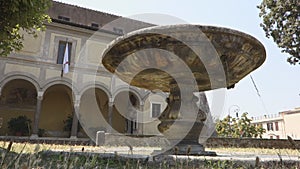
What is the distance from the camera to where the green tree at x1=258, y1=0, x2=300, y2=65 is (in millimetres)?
13562

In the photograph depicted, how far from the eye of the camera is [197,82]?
4820 mm

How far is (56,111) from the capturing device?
20.0 m

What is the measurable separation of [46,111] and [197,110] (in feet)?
57.2

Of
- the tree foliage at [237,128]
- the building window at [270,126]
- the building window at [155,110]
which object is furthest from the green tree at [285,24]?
the building window at [270,126]

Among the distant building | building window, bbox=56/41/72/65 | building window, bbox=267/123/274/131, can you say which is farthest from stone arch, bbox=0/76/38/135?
building window, bbox=267/123/274/131

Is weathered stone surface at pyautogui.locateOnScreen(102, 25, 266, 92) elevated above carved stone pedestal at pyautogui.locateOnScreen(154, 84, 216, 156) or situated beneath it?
elevated above

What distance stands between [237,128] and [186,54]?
1736cm

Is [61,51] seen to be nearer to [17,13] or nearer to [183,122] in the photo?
[17,13]

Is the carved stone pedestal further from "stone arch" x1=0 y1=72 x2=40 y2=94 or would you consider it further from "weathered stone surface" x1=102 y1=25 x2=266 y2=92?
"stone arch" x1=0 y1=72 x2=40 y2=94

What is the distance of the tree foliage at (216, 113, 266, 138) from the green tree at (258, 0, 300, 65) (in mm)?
6770

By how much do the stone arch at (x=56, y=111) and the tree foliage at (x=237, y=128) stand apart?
38.7ft

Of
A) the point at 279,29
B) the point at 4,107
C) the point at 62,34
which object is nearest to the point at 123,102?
the point at 62,34

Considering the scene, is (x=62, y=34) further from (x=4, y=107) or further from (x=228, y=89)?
(x=228, y=89)

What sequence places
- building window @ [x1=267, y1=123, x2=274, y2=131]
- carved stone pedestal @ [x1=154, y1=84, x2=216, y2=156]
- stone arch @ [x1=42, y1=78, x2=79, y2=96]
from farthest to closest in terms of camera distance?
building window @ [x1=267, y1=123, x2=274, y2=131], stone arch @ [x1=42, y1=78, x2=79, y2=96], carved stone pedestal @ [x1=154, y1=84, x2=216, y2=156]
